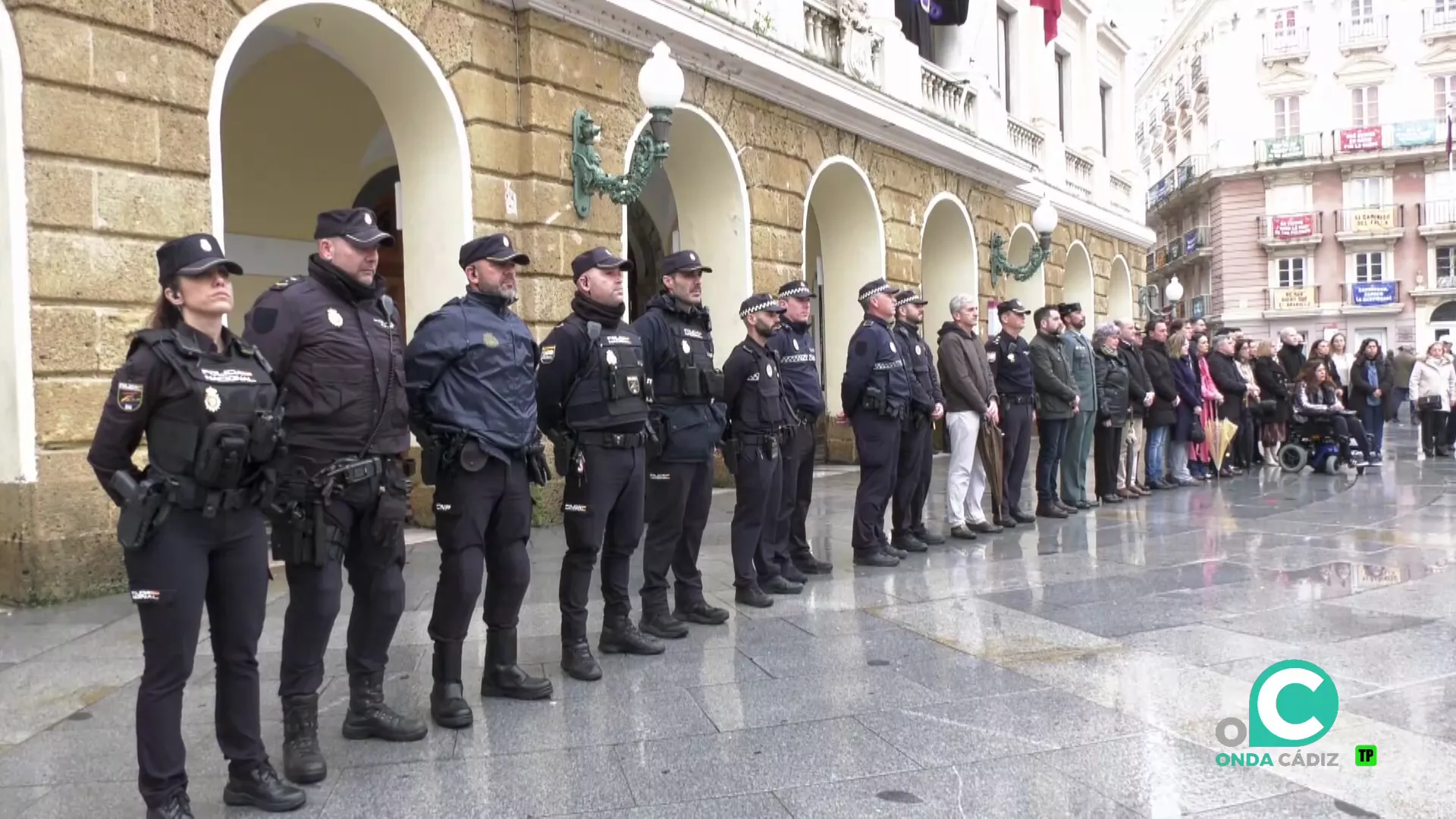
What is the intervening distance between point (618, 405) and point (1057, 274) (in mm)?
17716

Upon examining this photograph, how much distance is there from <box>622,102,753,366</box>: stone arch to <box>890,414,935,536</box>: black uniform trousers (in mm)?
4203

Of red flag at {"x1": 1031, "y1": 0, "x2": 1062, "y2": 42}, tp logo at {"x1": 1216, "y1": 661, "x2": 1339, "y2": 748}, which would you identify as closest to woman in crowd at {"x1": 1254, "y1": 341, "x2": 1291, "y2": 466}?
red flag at {"x1": 1031, "y1": 0, "x2": 1062, "y2": 42}

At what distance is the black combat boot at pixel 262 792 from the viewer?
351cm

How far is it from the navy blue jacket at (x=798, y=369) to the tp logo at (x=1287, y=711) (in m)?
3.24

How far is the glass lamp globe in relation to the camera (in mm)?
9141

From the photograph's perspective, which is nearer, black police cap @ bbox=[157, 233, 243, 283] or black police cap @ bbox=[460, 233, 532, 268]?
black police cap @ bbox=[157, 233, 243, 283]

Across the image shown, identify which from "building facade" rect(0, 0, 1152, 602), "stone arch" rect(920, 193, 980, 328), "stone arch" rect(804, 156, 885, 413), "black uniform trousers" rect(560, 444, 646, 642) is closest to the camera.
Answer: "black uniform trousers" rect(560, 444, 646, 642)

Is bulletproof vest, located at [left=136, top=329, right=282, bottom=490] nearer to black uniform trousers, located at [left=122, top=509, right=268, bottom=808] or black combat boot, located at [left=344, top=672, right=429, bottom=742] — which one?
black uniform trousers, located at [left=122, top=509, right=268, bottom=808]

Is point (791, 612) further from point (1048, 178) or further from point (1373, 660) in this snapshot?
point (1048, 178)

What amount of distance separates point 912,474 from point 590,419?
12.2ft

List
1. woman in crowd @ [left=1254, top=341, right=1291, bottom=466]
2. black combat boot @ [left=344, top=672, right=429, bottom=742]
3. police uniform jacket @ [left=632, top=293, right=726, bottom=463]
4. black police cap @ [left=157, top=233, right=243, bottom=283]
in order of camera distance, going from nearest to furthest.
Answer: black police cap @ [left=157, top=233, right=243, bottom=283]
black combat boot @ [left=344, top=672, right=429, bottom=742]
police uniform jacket @ [left=632, top=293, right=726, bottom=463]
woman in crowd @ [left=1254, top=341, right=1291, bottom=466]

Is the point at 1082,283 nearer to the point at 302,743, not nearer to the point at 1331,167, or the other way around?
the point at 302,743

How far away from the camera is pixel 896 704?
14.8ft

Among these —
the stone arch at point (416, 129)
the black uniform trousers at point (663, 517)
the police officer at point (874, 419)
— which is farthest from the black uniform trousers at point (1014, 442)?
the stone arch at point (416, 129)
